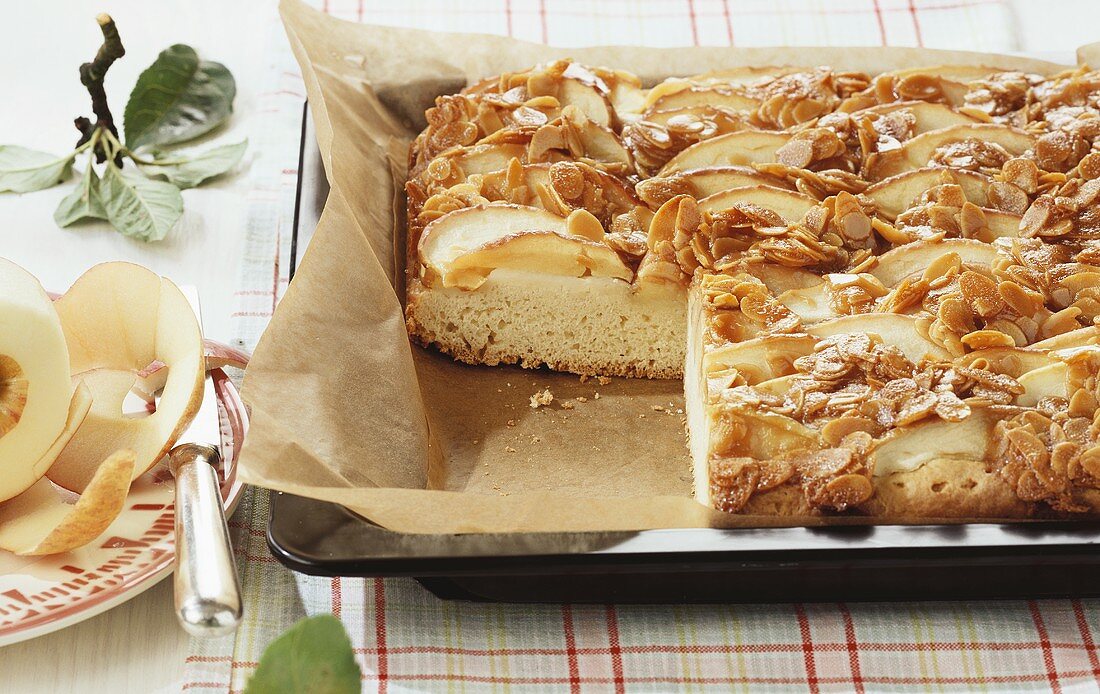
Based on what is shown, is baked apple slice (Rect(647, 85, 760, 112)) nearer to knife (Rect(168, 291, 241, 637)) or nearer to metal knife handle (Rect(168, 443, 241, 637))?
knife (Rect(168, 291, 241, 637))

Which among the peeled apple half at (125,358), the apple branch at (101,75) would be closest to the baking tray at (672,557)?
the peeled apple half at (125,358)

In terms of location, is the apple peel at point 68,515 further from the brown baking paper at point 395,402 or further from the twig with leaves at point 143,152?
the twig with leaves at point 143,152

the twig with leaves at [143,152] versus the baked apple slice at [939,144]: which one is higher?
the twig with leaves at [143,152]

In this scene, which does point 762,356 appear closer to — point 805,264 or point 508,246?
point 805,264

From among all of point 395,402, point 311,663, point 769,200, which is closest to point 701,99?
point 769,200

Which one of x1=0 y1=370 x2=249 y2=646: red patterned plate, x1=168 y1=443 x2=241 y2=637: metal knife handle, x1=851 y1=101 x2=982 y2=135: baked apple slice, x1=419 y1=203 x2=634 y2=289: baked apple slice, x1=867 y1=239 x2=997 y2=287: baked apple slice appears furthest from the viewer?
x1=851 y1=101 x2=982 y2=135: baked apple slice

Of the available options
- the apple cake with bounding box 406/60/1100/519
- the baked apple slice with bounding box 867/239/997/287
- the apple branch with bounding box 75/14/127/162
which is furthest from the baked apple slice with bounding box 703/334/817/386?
the apple branch with bounding box 75/14/127/162
